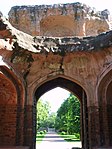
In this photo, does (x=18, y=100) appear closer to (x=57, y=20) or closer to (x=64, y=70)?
(x=64, y=70)

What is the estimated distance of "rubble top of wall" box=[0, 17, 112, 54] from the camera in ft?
30.0

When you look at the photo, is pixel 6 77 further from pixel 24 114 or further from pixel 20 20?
pixel 20 20

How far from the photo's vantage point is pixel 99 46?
9.68 metres

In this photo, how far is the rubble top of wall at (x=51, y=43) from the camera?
9156 millimetres

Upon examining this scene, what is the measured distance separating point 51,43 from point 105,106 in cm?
358

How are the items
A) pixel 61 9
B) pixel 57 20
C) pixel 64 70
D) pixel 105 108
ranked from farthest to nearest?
pixel 57 20 → pixel 61 9 → pixel 64 70 → pixel 105 108

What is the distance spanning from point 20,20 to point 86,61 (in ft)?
27.1

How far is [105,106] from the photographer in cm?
1020

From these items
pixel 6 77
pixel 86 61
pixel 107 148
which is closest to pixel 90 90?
pixel 86 61

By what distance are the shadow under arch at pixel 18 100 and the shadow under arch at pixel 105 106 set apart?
10.9ft

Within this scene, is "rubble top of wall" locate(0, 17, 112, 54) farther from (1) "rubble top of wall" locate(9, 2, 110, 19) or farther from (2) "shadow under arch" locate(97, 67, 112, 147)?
(1) "rubble top of wall" locate(9, 2, 110, 19)

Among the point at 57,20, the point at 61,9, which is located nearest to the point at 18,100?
the point at 57,20

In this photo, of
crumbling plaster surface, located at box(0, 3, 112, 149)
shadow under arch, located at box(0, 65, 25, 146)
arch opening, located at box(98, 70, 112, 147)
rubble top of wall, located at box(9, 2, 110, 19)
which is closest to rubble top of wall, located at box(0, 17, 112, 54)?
crumbling plaster surface, located at box(0, 3, 112, 149)

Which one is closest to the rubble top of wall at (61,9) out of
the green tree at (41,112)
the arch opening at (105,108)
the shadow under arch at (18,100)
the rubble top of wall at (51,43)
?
the rubble top of wall at (51,43)
